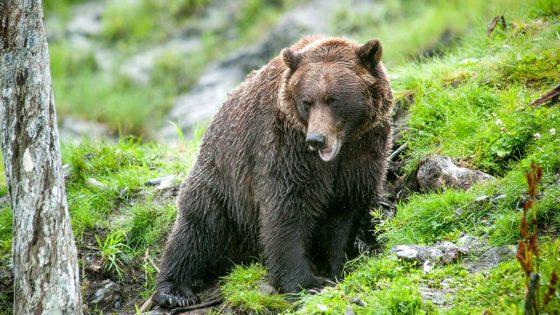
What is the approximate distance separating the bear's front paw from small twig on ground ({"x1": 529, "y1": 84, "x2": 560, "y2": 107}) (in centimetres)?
375

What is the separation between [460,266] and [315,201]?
57.4 inches

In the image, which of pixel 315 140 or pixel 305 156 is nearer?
pixel 315 140

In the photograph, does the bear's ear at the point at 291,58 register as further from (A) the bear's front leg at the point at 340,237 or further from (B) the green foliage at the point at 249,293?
(B) the green foliage at the point at 249,293

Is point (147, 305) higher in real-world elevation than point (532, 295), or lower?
lower

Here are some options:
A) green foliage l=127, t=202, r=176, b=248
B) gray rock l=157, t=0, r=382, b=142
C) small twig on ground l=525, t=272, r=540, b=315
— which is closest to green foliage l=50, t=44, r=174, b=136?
gray rock l=157, t=0, r=382, b=142

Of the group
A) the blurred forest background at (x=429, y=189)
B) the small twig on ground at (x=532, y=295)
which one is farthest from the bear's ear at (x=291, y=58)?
the small twig on ground at (x=532, y=295)

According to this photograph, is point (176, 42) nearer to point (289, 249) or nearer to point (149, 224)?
point (149, 224)

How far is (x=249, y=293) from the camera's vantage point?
21.9ft

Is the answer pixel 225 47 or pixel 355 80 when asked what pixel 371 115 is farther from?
pixel 225 47

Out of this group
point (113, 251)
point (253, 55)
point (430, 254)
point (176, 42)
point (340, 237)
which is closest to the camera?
point (430, 254)

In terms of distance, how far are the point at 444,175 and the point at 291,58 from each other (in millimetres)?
1849

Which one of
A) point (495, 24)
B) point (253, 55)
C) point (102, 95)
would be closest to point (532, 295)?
point (495, 24)

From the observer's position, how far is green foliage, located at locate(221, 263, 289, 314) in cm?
656

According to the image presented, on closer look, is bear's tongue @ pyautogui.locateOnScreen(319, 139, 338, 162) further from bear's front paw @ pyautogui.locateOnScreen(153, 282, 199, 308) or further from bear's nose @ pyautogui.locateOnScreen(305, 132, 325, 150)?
bear's front paw @ pyautogui.locateOnScreen(153, 282, 199, 308)
